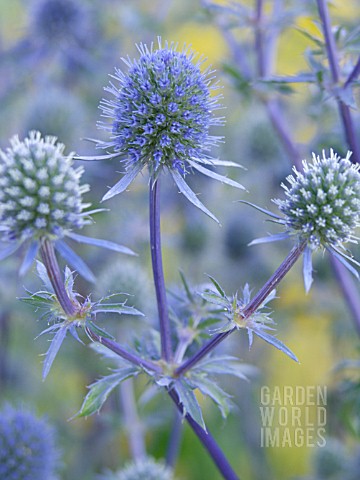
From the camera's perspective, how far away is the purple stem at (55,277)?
3.74ft

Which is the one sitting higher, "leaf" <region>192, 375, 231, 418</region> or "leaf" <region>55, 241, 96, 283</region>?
"leaf" <region>55, 241, 96, 283</region>

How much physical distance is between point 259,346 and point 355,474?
3.49 ft

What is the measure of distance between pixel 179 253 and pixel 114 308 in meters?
1.86

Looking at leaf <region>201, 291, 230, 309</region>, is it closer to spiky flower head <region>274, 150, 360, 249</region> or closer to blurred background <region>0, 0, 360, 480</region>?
spiky flower head <region>274, 150, 360, 249</region>

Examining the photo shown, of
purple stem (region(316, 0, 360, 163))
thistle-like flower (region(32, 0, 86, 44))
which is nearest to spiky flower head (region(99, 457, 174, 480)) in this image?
purple stem (region(316, 0, 360, 163))

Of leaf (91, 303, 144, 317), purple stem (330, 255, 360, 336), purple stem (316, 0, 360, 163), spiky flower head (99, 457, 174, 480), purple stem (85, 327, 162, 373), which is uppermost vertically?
purple stem (316, 0, 360, 163)

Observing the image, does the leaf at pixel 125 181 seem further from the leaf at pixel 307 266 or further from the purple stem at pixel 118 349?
the leaf at pixel 307 266

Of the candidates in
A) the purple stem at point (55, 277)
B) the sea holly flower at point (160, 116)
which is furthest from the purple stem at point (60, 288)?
the sea holly flower at point (160, 116)

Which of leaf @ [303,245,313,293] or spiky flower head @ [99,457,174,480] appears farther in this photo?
spiky flower head @ [99,457,174,480]

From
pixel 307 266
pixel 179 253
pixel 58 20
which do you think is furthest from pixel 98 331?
pixel 58 20

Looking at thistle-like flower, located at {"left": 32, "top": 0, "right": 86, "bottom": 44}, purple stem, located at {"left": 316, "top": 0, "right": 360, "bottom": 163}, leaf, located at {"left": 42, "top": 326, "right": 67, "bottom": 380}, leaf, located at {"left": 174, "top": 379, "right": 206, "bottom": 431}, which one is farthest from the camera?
thistle-like flower, located at {"left": 32, "top": 0, "right": 86, "bottom": 44}

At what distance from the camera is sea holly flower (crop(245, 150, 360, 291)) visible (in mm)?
1215

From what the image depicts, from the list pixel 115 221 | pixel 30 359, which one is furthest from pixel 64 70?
pixel 30 359

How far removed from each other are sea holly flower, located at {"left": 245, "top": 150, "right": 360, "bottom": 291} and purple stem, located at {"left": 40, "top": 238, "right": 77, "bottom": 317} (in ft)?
1.28
